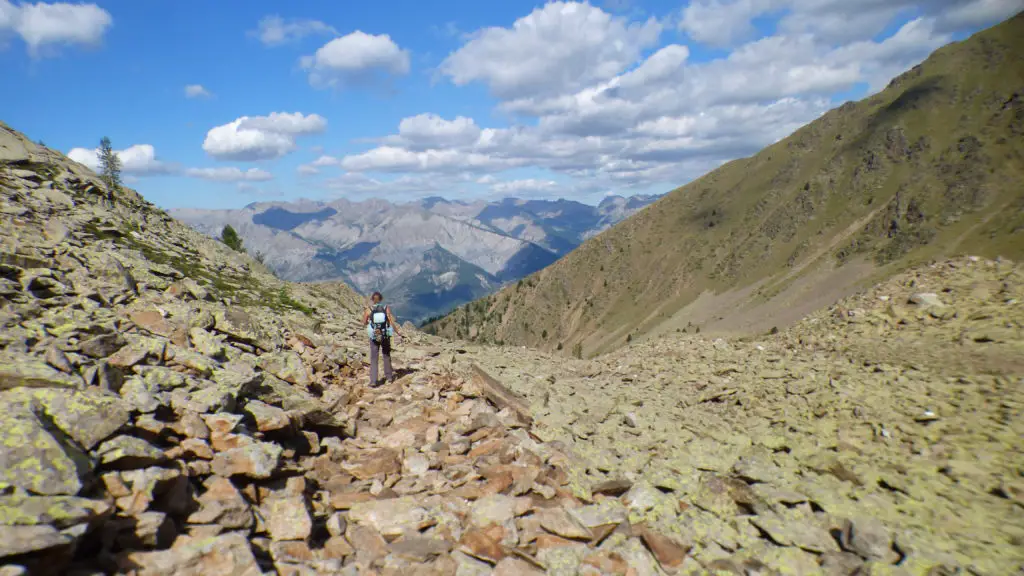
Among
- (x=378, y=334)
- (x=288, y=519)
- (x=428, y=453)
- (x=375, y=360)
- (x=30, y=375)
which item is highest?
(x=30, y=375)

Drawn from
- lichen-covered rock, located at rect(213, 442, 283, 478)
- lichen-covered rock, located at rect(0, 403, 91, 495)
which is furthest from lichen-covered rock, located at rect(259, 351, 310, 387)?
lichen-covered rock, located at rect(0, 403, 91, 495)

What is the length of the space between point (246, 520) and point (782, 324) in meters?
80.7

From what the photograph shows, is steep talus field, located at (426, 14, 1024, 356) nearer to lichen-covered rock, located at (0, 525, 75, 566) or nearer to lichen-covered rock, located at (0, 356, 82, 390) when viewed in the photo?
lichen-covered rock, located at (0, 356, 82, 390)

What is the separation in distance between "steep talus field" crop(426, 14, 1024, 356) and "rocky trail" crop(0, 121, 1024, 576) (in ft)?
223

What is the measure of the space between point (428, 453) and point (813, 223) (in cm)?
13279

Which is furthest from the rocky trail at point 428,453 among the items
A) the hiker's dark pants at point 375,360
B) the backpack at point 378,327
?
the backpack at point 378,327

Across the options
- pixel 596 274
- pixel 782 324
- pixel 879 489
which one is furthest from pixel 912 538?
pixel 596 274

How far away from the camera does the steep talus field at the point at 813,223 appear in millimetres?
89938

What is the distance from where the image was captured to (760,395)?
18.0m

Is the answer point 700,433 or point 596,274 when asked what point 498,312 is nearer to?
point 596,274

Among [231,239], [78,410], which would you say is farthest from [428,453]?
[231,239]

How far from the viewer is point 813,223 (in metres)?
120

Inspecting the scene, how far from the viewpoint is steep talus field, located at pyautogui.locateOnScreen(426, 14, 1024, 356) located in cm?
8994

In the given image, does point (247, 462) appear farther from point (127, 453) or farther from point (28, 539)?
point (28, 539)
